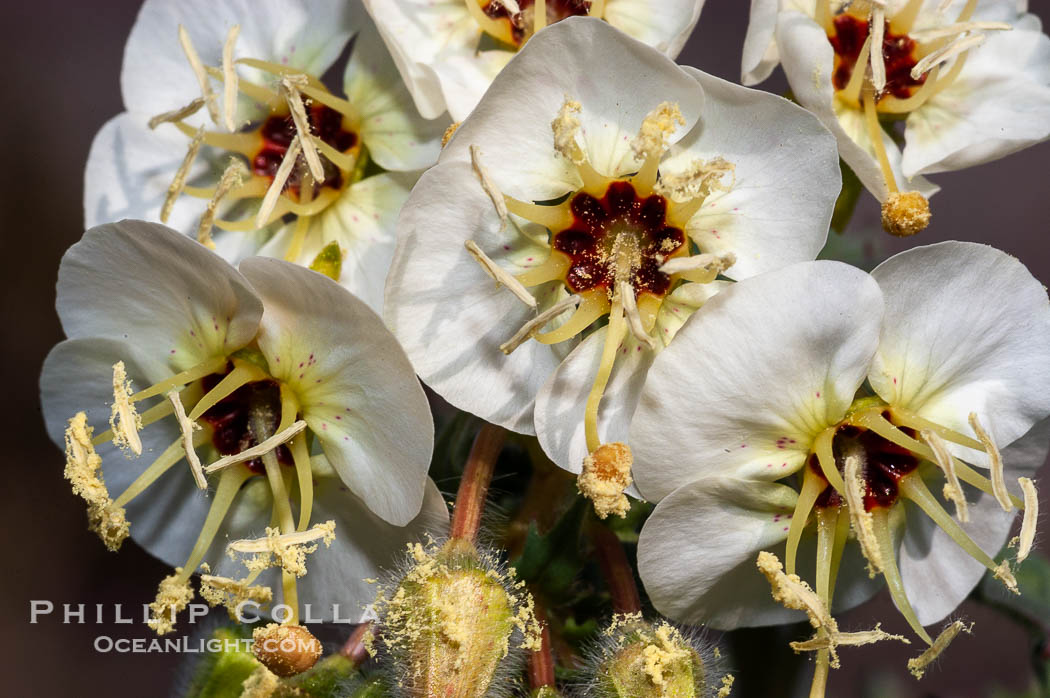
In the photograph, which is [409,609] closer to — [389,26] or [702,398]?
[702,398]

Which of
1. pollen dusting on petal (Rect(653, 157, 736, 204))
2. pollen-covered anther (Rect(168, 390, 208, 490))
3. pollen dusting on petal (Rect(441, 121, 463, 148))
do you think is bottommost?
pollen-covered anther (Rect(168, 390, 208, 490))

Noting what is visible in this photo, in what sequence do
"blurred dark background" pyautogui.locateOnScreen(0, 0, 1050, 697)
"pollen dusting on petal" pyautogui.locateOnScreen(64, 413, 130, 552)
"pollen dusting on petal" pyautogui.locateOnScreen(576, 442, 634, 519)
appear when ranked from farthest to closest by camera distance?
"blurred dark background" pyautogui.locateOnScreen(0, 0, 1050, 697), "pollen dusting on petal" pyautogui.locateOnScreen(64, 413, 130, 552), "pollen dusting on petal" pyautogui.locateOnScreen(576, 442, 634, 519)

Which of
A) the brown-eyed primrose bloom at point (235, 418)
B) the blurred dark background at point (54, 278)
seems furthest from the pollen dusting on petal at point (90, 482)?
the blurred dark background at point (54, 278)

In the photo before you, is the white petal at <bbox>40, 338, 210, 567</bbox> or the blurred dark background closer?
the white petal at <bbox>40, 338, 210, 567</bbox>

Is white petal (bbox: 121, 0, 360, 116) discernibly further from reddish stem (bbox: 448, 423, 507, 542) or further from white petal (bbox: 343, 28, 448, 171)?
reddish stem (bbox: 448, 423, 507, 542)

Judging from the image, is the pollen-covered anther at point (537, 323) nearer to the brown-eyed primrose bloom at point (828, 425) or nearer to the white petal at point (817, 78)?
the brown-eyed primrose bloom at point (828, 425)

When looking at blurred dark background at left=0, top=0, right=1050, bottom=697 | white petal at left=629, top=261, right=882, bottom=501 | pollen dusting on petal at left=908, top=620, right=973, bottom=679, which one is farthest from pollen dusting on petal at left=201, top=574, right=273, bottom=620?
blurred dark background at left=0, top=0, right=1050, bottom=697

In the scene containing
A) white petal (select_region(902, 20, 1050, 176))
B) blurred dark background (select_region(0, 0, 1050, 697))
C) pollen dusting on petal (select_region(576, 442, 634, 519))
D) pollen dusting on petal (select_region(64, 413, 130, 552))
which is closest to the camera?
pollen dusting on petal (select_region(576, 442, 634, 519))
